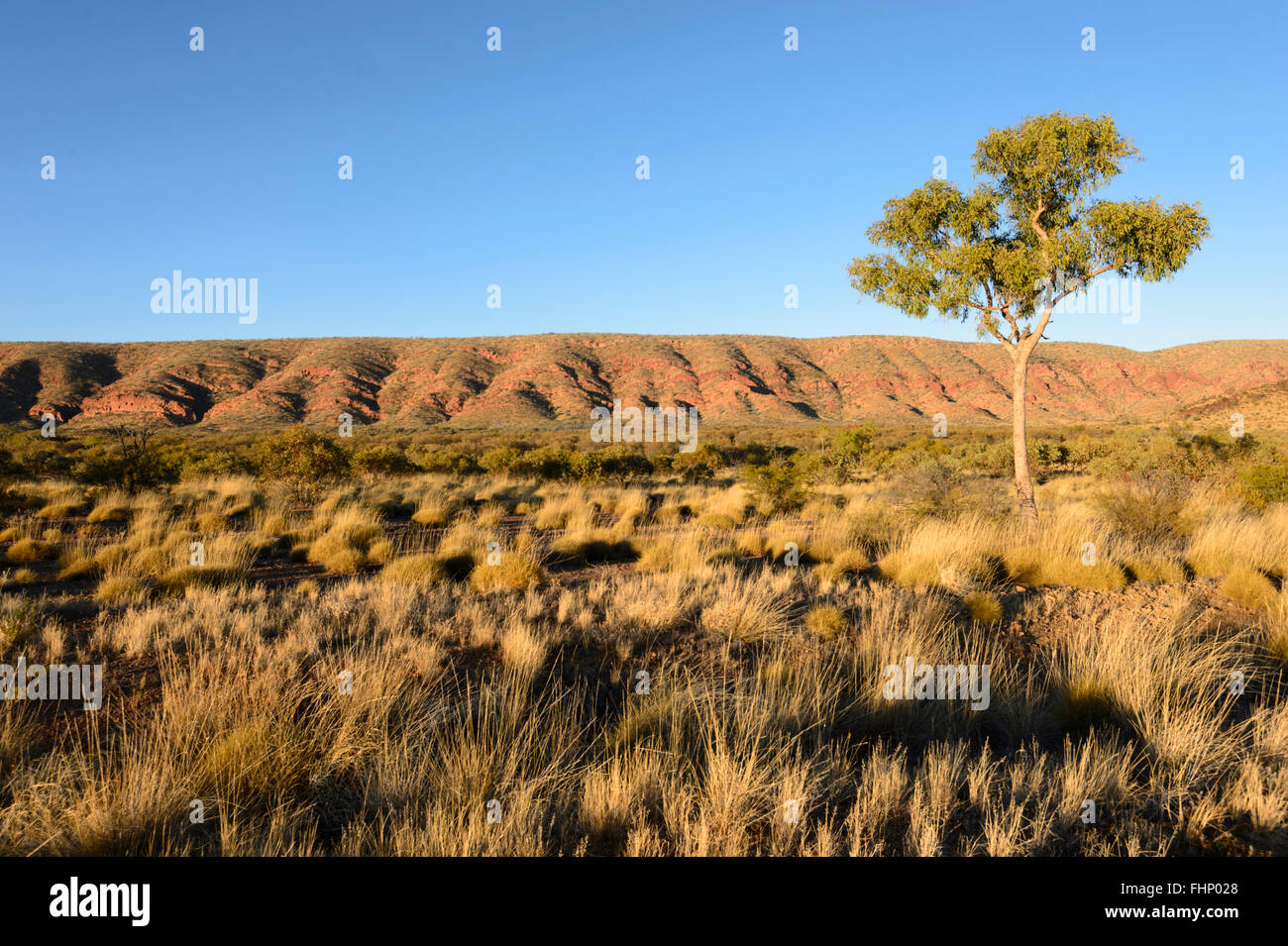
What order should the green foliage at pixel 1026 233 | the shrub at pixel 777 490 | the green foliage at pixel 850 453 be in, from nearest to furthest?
the green foliage at pixel 1026 233
the shrub at pixel 777 490
the green foliage at pixel 850 453

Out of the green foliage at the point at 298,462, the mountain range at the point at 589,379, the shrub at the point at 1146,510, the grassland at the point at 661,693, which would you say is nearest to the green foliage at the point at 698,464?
the green foliage at the point at 298,462

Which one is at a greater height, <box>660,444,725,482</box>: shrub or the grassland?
<box>660,444,725,482</box>: shrub

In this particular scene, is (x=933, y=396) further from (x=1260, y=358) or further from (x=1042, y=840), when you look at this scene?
(x=1042, y=840)

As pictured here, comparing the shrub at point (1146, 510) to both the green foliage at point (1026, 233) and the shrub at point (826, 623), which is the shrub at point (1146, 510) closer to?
the green foliage at point (1026, 233)

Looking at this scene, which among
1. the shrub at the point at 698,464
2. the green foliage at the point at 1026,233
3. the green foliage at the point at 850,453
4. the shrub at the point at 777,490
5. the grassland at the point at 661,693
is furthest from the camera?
the shrub at the point at 698,464

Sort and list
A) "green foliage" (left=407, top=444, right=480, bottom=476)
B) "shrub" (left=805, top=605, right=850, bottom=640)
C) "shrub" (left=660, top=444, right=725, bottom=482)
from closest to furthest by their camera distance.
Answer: "shrub" (left=805, top=605, right=850, bottom=640) → "green foliage" (left=407, top=444, right=480, bottom=476) → "shrub" (left=660, top=444, right=725, bottom=482)

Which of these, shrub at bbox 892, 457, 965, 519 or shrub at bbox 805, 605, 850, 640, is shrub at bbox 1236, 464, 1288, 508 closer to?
shrub at bbox 892, 457, 965, 519

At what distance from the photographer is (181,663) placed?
14.8 feet

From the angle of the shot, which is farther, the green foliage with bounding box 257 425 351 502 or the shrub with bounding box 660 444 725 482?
the shrub with bounding box 660 444 725 482

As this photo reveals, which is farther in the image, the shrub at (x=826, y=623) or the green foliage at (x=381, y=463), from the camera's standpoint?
the green foliage at (x=381, y=463)

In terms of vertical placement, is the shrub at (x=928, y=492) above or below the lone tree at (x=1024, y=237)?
below

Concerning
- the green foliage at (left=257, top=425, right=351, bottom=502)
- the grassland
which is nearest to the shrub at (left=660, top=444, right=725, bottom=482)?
the green foliage at (left=257, top=425, right=351, bottom=502)

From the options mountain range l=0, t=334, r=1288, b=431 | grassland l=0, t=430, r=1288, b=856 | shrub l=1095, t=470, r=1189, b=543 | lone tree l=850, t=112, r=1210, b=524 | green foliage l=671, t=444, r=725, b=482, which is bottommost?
grassland l=0, t=430, r=1288, b=856
